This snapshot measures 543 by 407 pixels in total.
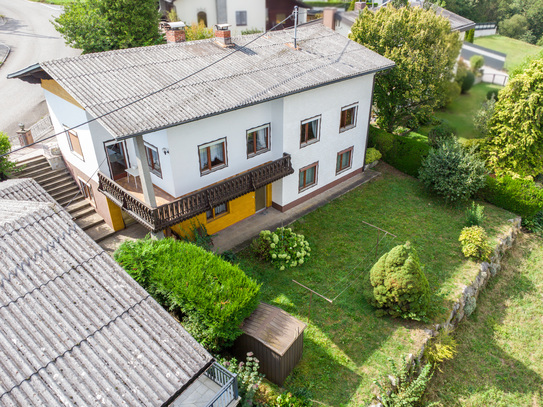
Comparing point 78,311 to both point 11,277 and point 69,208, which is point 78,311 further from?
point 69,208

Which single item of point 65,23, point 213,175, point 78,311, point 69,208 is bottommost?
point 69,208

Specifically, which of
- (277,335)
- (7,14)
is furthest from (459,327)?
(7,14)

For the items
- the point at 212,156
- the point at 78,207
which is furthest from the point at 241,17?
the point at 78,207

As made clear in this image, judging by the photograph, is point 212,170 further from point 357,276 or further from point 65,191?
point 65,191

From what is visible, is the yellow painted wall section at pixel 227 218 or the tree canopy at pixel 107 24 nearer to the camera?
the yellow painted wall section at pixel 227 218

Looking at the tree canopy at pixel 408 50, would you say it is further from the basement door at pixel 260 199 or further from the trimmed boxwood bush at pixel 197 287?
the trimmed boxwood bush at pixel 197 287

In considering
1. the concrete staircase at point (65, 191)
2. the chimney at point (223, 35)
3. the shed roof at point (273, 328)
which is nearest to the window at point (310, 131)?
the chimney at point (223, 35)
